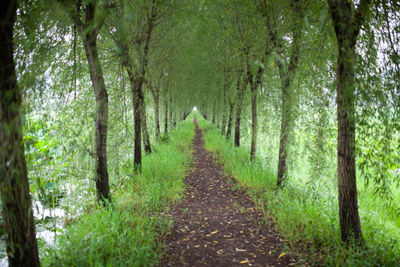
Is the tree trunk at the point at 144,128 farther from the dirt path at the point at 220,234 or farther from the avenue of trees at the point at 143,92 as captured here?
the dirt path at the point at 220,234

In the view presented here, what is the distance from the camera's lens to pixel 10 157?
5.90 feet

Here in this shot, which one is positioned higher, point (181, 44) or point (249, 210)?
point (181, 44)

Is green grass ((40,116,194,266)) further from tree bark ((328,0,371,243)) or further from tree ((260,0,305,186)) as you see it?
tree ((260,0,305,186))

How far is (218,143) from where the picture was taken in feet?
41.5

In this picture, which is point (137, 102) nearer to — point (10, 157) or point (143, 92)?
point (143, 92)

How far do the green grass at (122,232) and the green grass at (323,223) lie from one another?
7.14 ft

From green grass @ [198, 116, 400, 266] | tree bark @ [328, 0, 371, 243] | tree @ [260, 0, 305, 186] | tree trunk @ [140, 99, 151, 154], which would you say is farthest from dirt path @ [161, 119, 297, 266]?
tree trunk @ [140, 99, 151, 154]

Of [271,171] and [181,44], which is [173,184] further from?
[181,44]

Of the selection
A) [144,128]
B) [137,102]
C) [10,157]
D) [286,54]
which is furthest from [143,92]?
[10,157]

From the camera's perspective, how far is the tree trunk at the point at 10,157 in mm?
1847

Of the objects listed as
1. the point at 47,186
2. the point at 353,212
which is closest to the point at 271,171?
the point at 353,212

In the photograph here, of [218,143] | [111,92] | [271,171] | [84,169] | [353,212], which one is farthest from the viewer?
[218,143]

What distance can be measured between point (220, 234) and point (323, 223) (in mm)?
1780

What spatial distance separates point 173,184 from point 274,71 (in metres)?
4.71
